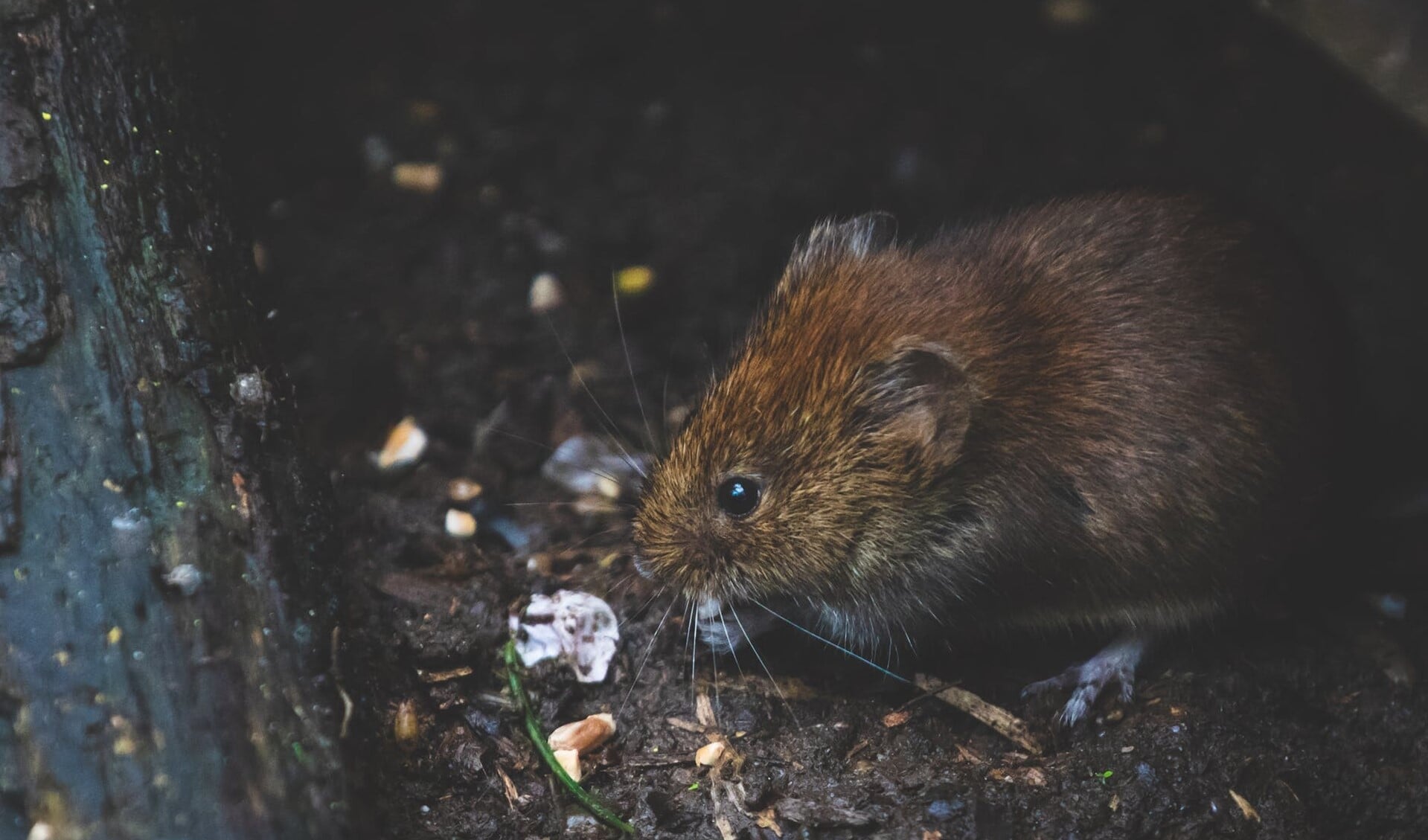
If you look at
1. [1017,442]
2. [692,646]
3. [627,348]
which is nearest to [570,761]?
[692,646]

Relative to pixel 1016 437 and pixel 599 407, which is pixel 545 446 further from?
pixel 1016 437

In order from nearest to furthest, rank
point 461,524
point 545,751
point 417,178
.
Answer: point 545,751, point 461,524, point 417,178

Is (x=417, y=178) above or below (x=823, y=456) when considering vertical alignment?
above

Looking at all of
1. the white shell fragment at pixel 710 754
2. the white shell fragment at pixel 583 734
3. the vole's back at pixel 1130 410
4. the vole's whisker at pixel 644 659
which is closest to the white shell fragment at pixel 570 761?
the white shell fragment at pixel 583 734

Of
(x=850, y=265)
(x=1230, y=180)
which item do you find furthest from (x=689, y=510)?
(x=1230, y=180)

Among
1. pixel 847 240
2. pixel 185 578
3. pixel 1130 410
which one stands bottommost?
pixel 185 578

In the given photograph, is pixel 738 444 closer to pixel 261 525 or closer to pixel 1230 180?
pixel 261 525
